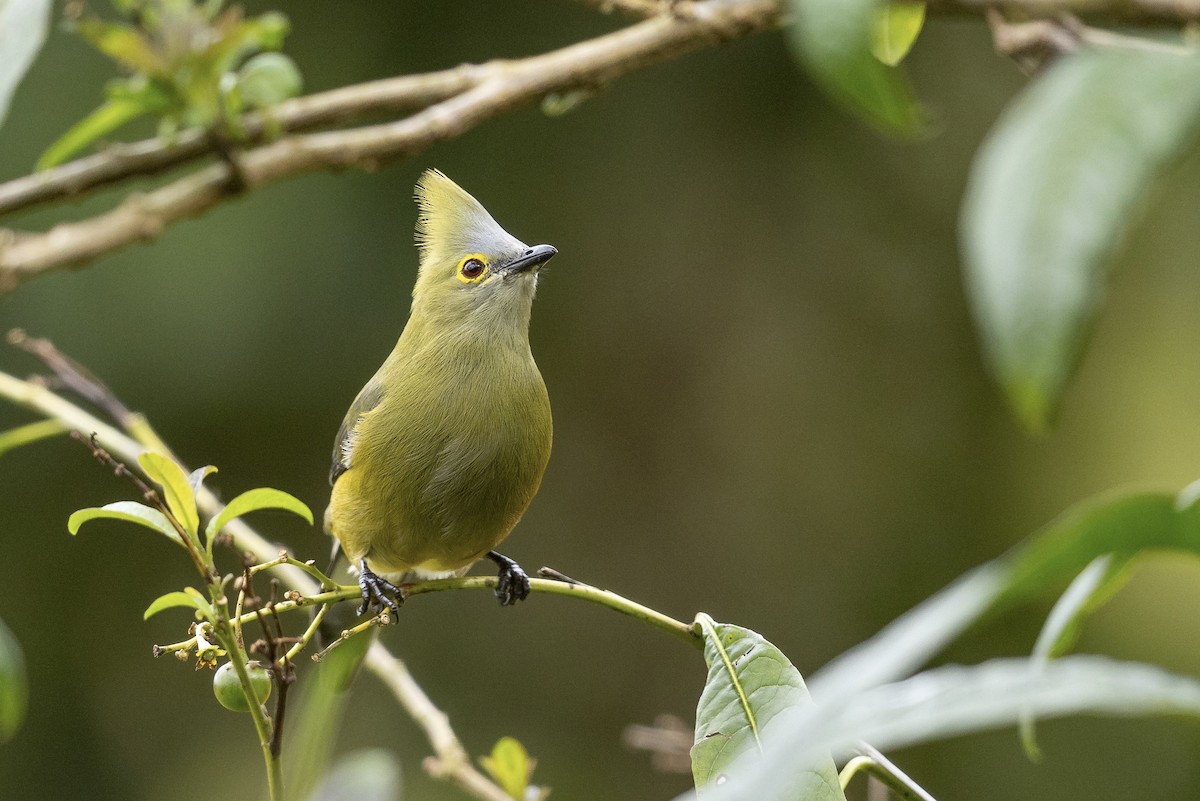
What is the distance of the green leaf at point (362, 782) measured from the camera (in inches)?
47.6

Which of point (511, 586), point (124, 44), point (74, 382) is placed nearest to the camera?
point (124, 44)

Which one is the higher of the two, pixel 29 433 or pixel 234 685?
pixel 29 433

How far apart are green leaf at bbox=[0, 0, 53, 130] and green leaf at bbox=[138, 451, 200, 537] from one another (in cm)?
43

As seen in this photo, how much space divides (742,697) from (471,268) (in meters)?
1.77

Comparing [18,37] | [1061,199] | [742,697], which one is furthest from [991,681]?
[18,37]

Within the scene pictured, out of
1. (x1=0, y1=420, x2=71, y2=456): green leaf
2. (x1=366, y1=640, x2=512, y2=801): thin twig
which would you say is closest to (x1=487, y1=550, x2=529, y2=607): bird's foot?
(x1=366, y1=640, x2=512, y2=801): thin twig

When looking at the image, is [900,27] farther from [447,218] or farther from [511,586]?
[511,586]

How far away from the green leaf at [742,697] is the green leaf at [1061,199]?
0.90 metres

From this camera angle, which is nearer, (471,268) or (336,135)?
(336,135)

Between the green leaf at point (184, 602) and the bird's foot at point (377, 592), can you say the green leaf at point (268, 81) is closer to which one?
the green leaf at point (184, 602)

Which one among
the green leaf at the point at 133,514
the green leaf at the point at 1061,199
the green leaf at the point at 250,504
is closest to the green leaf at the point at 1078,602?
the green leaf at the point at 1061,199

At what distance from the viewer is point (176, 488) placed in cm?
148

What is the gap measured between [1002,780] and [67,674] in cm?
516

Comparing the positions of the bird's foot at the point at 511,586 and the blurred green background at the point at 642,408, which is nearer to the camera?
the bird's foot at the point at 511,586
